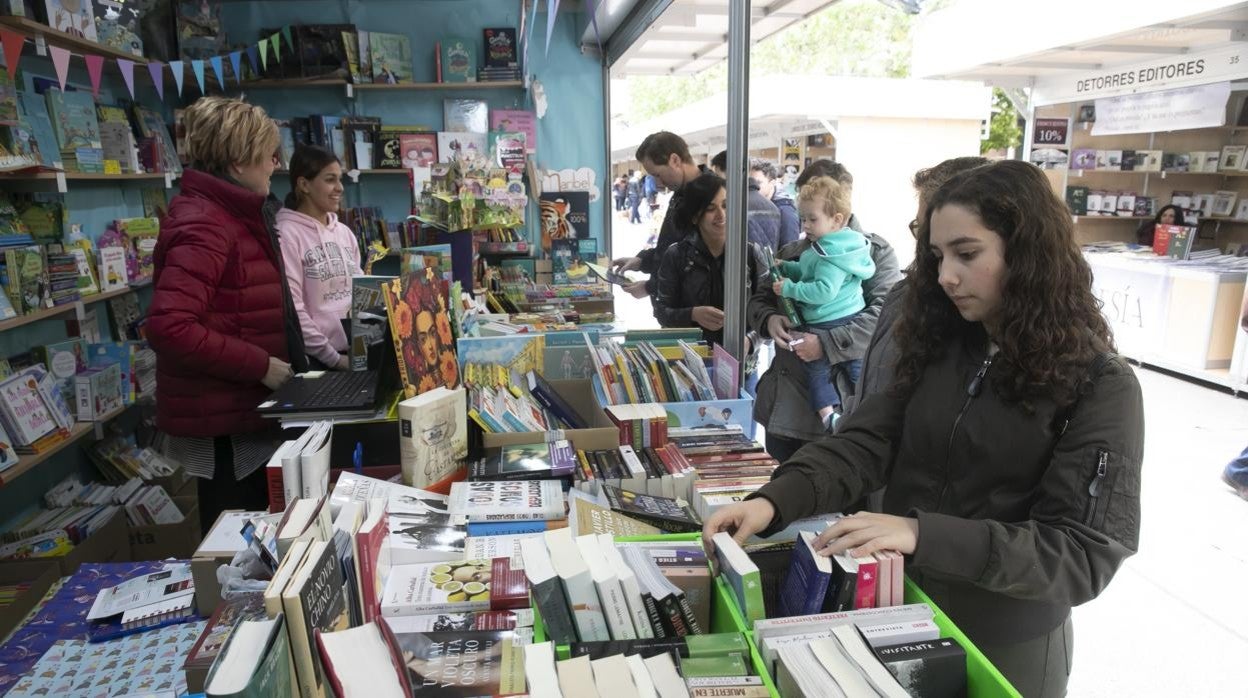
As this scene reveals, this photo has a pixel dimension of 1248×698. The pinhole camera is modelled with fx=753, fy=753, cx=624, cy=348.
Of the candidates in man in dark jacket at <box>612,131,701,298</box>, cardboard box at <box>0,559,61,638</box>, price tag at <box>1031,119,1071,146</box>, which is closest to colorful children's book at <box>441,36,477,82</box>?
man in dark jacket at <box>612,131,701,298</box>

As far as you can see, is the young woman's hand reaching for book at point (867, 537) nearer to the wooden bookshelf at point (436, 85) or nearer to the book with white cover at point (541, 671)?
the book with white cover at point (541, 671)

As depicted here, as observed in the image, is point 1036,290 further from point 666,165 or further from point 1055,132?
point 1055,132

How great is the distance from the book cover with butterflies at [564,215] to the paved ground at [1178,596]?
3934mm

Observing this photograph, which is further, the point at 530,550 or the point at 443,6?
the point at 443,6

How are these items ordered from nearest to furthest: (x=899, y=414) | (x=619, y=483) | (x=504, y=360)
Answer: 1. (x=899, y=414)
2. (x=619, y=483)
3. (x=504, y=360)

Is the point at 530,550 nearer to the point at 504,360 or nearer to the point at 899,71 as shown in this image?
the point at 504,360

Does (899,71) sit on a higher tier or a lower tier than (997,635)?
higher

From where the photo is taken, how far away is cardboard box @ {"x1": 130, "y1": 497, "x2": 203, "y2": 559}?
11.6 feet

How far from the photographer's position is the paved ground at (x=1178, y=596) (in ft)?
8.68

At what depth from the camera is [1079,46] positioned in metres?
6.47

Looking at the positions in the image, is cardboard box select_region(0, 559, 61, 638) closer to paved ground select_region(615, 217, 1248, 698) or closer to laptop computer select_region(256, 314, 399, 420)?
laptop computer select_region(256, 314, 399, 420)

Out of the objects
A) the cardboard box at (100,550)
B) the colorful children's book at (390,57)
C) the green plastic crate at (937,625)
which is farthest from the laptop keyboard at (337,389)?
the colorful children's book at (390,57)

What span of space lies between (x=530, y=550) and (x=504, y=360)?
4.53 feet

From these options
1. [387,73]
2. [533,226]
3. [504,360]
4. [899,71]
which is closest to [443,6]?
[387,73]
